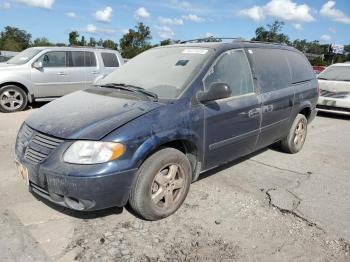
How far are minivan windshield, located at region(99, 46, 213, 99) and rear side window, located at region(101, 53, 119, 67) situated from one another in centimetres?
635

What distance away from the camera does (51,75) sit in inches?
389

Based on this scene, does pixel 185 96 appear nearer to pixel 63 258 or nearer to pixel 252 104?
pixel 252 104

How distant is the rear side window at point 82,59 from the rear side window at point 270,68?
6.53 metres

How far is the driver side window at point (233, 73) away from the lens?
4098 millimetres

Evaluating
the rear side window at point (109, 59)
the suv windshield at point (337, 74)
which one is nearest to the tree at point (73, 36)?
the rear side window at point (109, 59)

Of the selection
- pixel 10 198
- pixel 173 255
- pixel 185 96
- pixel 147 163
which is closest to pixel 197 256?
pixel 173 255

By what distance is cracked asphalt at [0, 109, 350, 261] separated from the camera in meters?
3.12

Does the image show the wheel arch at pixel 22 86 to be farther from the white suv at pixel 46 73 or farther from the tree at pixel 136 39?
the tree at pixel 136 39

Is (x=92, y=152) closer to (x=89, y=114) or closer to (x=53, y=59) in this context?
(x=89, y=114)

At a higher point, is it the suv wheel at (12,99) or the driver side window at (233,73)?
the driver side window at (233,73)

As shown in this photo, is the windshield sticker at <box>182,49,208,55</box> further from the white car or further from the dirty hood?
the white car

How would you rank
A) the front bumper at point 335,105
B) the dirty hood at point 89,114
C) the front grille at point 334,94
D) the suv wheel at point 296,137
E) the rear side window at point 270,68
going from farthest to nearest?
the front grille at point 334,94 < the front bumper at point 335,105 < the suv wheel at point 296,137 < the rear side window at point 270,68 < the dirty hood at point 89,114

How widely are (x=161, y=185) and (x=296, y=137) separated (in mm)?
3352

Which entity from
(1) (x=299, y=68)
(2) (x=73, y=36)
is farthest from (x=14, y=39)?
(1) (x=299, y=68)
